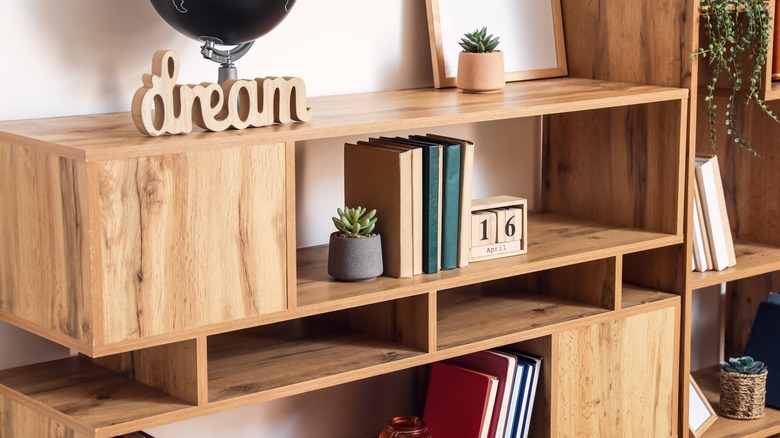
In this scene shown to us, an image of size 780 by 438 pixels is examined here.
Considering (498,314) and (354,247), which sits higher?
(354,247)

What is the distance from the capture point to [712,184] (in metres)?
2.55

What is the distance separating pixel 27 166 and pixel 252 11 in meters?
0.45

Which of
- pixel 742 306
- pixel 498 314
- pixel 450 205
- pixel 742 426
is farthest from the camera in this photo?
pixel 742 306

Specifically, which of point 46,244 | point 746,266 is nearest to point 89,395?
point 46,244

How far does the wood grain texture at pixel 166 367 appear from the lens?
1.78 meters

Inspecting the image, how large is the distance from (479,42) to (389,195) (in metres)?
0.45

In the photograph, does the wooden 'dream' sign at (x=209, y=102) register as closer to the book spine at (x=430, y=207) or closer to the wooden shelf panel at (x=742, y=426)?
the book spine at (x=430, y=207)

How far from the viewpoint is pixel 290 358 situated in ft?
Answer: 6.66

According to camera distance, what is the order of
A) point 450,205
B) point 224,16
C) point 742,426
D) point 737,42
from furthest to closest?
point 742,426 → point 737,42 → point 450,205 → point 224,16

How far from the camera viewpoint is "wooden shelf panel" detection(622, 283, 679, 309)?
243 cm

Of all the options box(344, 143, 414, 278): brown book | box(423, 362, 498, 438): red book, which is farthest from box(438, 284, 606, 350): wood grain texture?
box(344, 143, 414, 278): brown book

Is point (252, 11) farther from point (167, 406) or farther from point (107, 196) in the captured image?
point (167, 406)

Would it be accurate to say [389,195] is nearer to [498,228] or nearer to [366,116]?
[366,116]

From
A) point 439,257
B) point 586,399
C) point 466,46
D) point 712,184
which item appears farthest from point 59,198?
point 712,184
